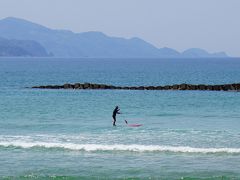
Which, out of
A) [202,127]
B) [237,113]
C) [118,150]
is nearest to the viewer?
[118,150]

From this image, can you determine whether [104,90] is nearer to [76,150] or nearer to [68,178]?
[76,150]

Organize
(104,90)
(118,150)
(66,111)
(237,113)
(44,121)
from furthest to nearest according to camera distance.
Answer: (104,90), (66,111), (237,113), (44,121), (118,150)

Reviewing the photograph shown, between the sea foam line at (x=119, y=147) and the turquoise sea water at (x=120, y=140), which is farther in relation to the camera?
the sea foam line at (x=119, y=147)

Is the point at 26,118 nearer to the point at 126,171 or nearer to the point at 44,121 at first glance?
the point at 44,121

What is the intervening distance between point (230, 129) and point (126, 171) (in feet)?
53.1

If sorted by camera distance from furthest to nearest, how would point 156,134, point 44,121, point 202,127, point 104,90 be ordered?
point 104,90
point 44,121
point 202,127
point 156,134

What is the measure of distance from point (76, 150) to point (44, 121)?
15175 millimetres

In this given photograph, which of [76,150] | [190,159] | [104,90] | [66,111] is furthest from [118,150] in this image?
[104,90]

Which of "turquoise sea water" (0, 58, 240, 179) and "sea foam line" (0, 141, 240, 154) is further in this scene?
"sea foam line" (0, 141, 240, 154)

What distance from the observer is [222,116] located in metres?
49.9

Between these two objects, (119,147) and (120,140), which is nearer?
(119,147)

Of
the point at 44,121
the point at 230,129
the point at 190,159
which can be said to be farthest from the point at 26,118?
the point at 190,159

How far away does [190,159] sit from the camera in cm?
2934

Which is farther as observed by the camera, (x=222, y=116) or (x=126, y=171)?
(x=222, y=116)
